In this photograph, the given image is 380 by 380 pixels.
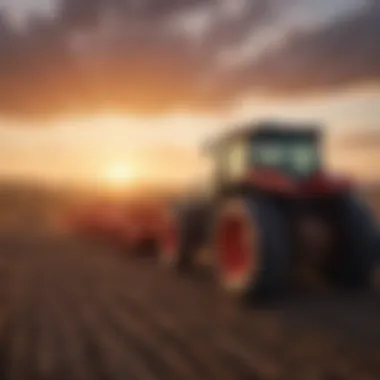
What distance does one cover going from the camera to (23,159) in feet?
8.48

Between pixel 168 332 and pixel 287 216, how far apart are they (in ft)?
3.04

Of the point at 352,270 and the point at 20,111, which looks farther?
the point at 352,270

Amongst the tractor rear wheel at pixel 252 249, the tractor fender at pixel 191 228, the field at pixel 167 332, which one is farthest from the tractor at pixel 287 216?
the tractor fender at pixel 191 228

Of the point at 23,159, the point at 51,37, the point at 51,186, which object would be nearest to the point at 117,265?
the point at 51,186

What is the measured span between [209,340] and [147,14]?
1394mm

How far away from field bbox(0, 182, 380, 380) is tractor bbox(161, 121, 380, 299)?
6.2 inches

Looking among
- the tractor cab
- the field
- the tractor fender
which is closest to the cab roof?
the tractor cab

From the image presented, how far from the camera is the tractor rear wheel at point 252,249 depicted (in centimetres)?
248

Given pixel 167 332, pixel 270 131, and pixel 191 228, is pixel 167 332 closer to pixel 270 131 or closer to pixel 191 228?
pixel 270 131

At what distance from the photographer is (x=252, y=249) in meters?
2.53

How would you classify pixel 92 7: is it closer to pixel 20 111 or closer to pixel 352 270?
pixel 20 111

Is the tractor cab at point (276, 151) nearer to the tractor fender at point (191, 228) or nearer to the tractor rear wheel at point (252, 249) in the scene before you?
the tractor rear wheel at point (252, 249)

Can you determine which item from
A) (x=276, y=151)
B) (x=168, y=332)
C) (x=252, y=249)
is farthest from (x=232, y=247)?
(x=168, y=332)

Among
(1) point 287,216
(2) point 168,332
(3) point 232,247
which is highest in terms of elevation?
(1) point 287,216
